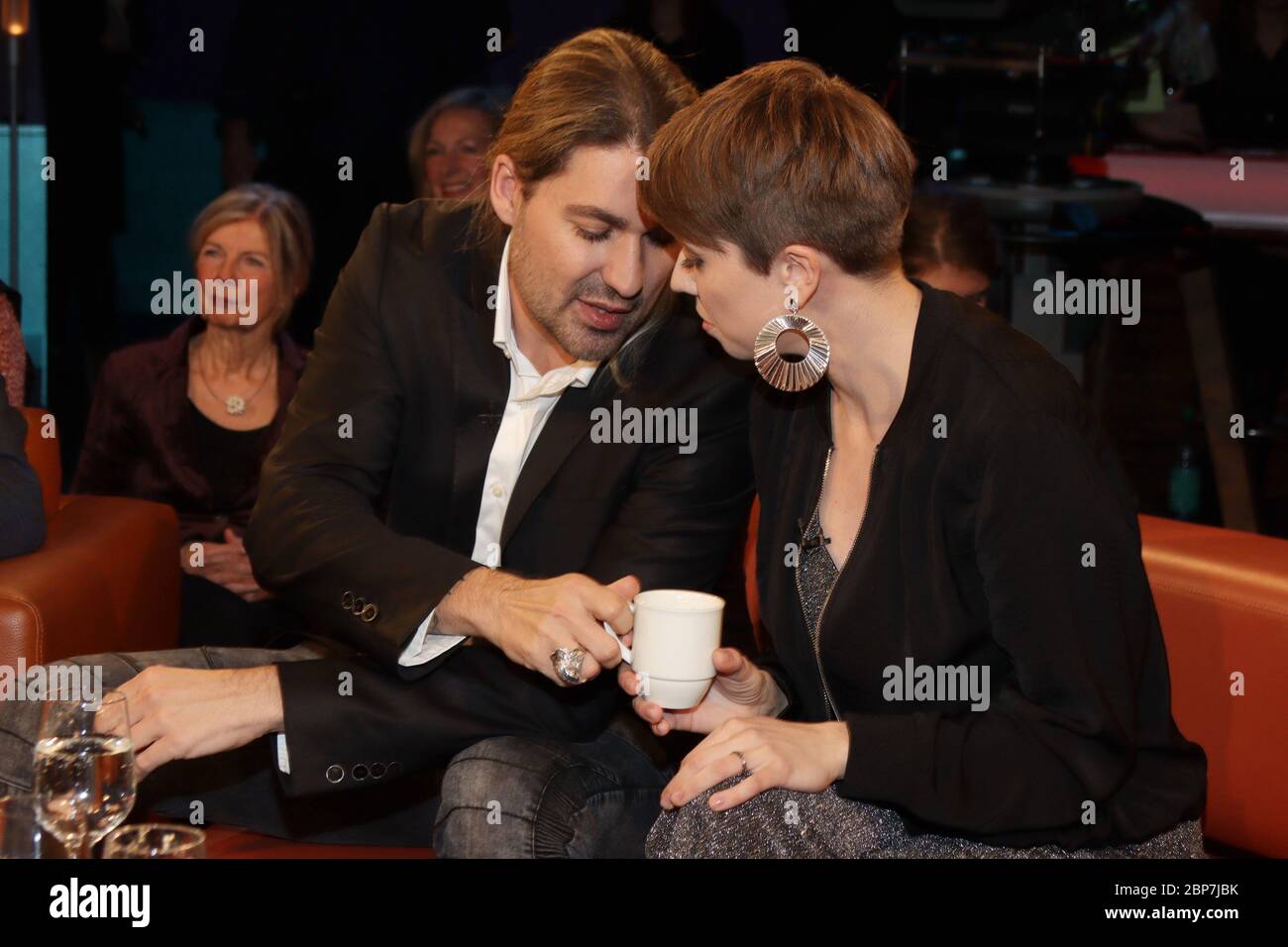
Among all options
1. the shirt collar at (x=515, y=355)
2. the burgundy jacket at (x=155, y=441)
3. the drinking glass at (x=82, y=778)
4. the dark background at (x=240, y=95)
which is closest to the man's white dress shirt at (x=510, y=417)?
the shirt collar at (x=515, y=355)

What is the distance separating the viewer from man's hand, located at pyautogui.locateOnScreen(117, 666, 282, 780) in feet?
6.11

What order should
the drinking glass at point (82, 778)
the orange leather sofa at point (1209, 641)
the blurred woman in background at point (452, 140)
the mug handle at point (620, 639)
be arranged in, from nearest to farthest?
the drinking glass at point (82, 778) < the mug handle at point (620, 639) < the orange leather sofa at point (1209, 641) < the blurred woman in background at point (452, 140)

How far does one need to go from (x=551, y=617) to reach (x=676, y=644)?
20 centimetres

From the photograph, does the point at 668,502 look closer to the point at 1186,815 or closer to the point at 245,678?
the point at 245,678

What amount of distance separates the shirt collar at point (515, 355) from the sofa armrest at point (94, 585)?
79cm

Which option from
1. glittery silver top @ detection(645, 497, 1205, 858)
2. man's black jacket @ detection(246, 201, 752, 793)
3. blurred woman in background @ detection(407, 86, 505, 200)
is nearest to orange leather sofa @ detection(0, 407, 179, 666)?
man's black jacket @ detection(246, 201, 752, 793)

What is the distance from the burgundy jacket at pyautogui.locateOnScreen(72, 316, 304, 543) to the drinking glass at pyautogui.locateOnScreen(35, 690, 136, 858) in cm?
205

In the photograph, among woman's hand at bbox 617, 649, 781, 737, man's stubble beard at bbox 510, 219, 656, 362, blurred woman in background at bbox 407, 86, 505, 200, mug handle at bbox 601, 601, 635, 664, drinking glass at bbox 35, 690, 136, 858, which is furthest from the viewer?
blurred woman in background at bbox 407, 86, 505, 200

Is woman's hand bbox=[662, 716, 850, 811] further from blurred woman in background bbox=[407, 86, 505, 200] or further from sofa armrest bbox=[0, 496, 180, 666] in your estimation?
blurred woman in background bbox=[407, 86, 505, 200]

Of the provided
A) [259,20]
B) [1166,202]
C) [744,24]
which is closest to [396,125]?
[259,20]

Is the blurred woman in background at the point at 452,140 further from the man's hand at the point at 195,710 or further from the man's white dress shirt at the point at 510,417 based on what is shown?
the man's hand at the point at 195,710

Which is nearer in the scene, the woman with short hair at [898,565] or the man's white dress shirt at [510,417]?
the woman with short hair at [898,565]

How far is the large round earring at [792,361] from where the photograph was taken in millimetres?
1839
